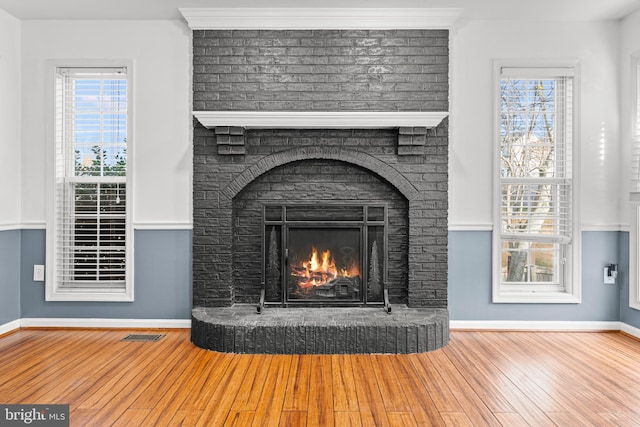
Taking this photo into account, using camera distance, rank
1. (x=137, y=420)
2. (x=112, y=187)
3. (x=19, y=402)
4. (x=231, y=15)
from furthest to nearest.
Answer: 1. (x=112, y=187)
2. (x=231, y=15)
3. (x=19, y=402)
4. (x=137, y=420)

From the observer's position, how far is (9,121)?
12.2 ft

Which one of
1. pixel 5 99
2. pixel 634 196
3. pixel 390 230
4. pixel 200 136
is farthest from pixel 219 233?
pixel 634 196

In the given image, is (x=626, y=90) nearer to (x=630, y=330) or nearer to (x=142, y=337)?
(x=630, y=330)

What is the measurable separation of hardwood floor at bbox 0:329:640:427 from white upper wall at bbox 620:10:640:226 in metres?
1.31

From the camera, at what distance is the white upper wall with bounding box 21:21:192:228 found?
3.78 meters

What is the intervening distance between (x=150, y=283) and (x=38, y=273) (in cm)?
95

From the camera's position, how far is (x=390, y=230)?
3814 mm

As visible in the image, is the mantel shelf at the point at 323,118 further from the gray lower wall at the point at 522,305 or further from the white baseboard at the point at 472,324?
the white baseboard at the point at 472,324

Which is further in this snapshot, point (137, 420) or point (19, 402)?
point (19, 402)

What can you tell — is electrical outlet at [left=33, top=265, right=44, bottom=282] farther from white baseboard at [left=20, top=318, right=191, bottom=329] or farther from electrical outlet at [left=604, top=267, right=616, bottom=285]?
electrical outlet at [left=604, top=267, right=616, bottom=285]

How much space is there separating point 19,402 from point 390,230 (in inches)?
108

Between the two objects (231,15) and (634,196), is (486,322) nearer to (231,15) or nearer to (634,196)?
(634,196)

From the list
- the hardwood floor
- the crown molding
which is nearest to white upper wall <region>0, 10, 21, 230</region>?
the hardwood floor

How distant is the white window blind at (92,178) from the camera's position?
386cm
